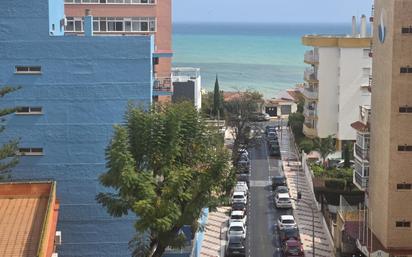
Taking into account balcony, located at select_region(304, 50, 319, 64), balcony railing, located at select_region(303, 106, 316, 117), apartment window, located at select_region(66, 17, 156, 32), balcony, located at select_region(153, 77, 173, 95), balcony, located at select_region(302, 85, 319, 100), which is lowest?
balcony railing, located at select_region(303, 106, 316, 117)

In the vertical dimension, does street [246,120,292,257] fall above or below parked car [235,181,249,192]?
below

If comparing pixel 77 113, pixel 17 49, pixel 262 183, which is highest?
pixel 17 49

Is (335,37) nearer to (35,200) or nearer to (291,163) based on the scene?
(291,163)

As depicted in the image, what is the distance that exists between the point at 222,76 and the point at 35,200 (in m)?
108

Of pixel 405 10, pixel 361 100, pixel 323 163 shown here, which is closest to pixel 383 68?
pixel 405 10

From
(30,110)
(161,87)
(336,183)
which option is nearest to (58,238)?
(30,110)

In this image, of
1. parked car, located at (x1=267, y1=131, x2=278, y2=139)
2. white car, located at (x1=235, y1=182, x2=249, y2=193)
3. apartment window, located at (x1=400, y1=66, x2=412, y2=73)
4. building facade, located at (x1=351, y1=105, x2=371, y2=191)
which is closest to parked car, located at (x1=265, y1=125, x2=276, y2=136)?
parked car, located at (x1=267, y1=131, x2=278, y2=139)

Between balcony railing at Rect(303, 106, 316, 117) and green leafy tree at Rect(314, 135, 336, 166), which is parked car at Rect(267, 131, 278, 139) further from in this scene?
green leafy tree at Rect(314, 135, 336, 166)

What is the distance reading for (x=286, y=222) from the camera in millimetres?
30000

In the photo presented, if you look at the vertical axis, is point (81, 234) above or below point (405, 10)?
below

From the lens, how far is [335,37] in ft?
146

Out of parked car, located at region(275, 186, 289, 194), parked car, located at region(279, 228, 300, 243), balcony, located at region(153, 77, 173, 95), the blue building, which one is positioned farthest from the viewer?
parked car, located at region(275, 186, 289, 194)

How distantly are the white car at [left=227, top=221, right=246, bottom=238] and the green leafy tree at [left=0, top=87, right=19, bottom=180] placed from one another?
9491mm

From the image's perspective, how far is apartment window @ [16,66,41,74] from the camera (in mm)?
21891
